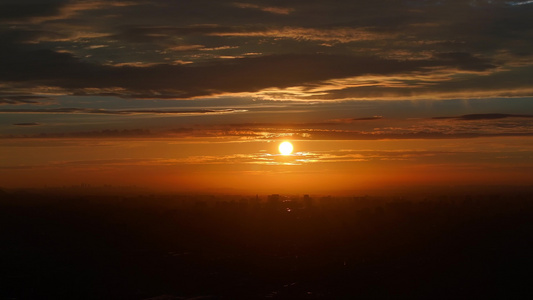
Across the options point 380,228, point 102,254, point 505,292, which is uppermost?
point 380,228

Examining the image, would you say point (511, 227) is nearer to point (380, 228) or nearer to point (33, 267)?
point (380, 228)

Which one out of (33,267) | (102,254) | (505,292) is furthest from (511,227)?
(33,267)

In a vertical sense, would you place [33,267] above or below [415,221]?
below

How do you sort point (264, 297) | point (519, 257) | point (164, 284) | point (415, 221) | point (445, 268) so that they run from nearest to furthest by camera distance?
point (264, 297) < point (164, 284) < point (445, 268) < point (519, 257) < point (415, 221)

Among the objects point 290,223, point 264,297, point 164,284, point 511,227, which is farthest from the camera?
point 290,223

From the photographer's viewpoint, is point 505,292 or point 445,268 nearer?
point 505,292

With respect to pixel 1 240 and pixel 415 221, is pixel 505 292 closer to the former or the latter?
pixel 415 221

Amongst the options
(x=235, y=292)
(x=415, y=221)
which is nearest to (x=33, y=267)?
(x=235, y=292)
